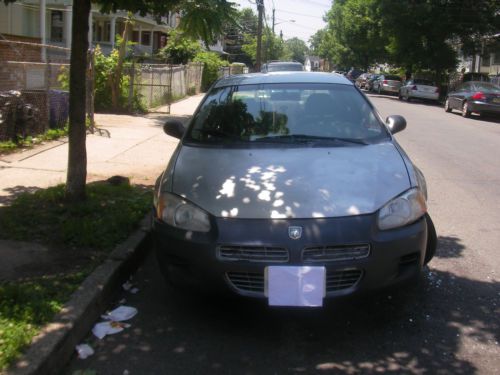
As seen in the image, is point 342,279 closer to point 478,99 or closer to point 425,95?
point 478,99

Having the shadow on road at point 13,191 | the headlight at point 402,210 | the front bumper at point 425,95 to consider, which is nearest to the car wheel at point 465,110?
the front bumper at point 425,95

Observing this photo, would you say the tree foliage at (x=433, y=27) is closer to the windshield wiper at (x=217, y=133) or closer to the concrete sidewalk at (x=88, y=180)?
the concrete sidewalk at (x=88, y=180)

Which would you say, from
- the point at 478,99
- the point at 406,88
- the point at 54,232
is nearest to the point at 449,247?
the point at 54,232

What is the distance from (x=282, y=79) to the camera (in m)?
5.37

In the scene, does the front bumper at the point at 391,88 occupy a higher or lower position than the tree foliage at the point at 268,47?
lower

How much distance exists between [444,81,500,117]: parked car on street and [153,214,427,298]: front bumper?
18.6 m

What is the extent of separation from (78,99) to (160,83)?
14808mm

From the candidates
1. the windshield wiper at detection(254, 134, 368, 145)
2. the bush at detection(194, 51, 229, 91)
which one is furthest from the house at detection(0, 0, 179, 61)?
the windshield wiper at detection(254, 134, 368, 145)

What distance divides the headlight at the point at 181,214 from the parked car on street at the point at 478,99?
1897cm

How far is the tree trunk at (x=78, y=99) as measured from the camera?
5.41m

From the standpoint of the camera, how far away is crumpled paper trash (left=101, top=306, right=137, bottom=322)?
3.85m

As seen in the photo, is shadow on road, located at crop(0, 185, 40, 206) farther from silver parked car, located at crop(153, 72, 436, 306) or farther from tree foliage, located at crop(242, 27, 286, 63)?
tree foliage, located at crop(242, 27, 286, 63)

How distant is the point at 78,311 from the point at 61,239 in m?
1.46

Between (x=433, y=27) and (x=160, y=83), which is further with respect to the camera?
(x=433, y=27)
